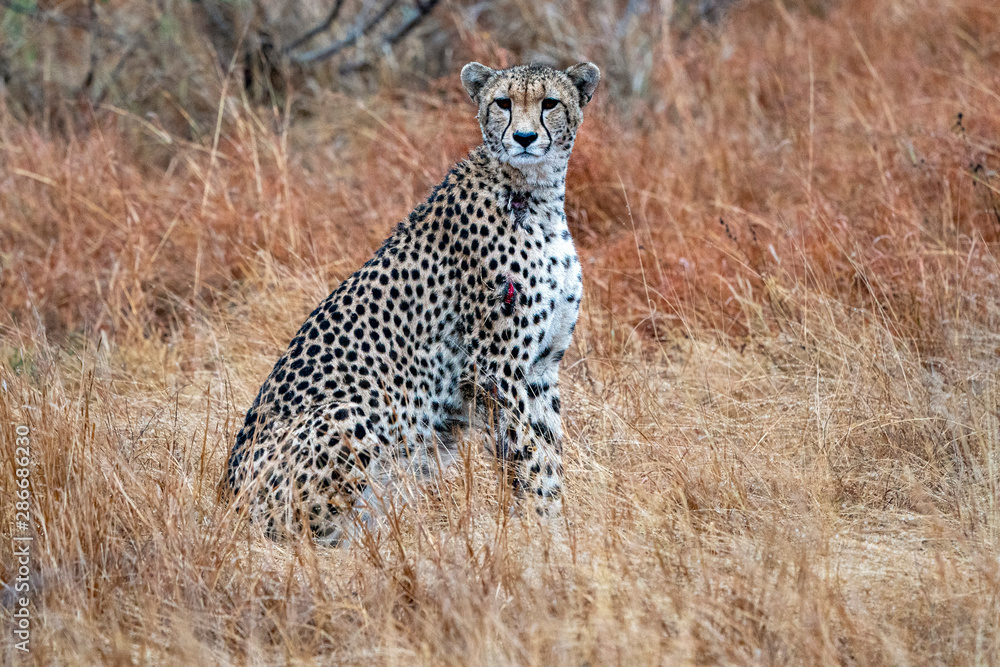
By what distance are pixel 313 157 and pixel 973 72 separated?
365 centimetres

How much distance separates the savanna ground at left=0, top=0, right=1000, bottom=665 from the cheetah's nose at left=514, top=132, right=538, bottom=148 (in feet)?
2.17

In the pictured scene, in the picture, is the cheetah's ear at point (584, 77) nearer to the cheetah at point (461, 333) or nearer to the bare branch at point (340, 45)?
the cheetah at point (461, 333)

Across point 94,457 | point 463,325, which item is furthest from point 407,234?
point 94,457

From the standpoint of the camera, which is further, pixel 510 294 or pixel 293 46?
pixel 293 46

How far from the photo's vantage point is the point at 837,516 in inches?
107

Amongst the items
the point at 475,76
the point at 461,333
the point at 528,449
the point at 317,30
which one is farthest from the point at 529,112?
the point at 317,30

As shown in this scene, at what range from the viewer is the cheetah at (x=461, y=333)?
2.86 metres

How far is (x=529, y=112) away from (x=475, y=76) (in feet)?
1.00

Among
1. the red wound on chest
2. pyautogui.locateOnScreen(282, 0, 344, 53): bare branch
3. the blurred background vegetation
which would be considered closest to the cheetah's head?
the red wound on chest

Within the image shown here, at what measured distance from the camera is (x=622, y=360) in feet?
12.3

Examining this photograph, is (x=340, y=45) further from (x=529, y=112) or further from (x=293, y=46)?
(x=529, y=112)

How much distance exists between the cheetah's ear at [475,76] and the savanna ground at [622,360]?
0.72 m

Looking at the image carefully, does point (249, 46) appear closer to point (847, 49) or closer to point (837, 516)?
point (847, 49)

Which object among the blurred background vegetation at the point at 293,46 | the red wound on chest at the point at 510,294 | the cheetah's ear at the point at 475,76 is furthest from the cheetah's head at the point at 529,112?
the blurred background vegetation at the point at 293,46
